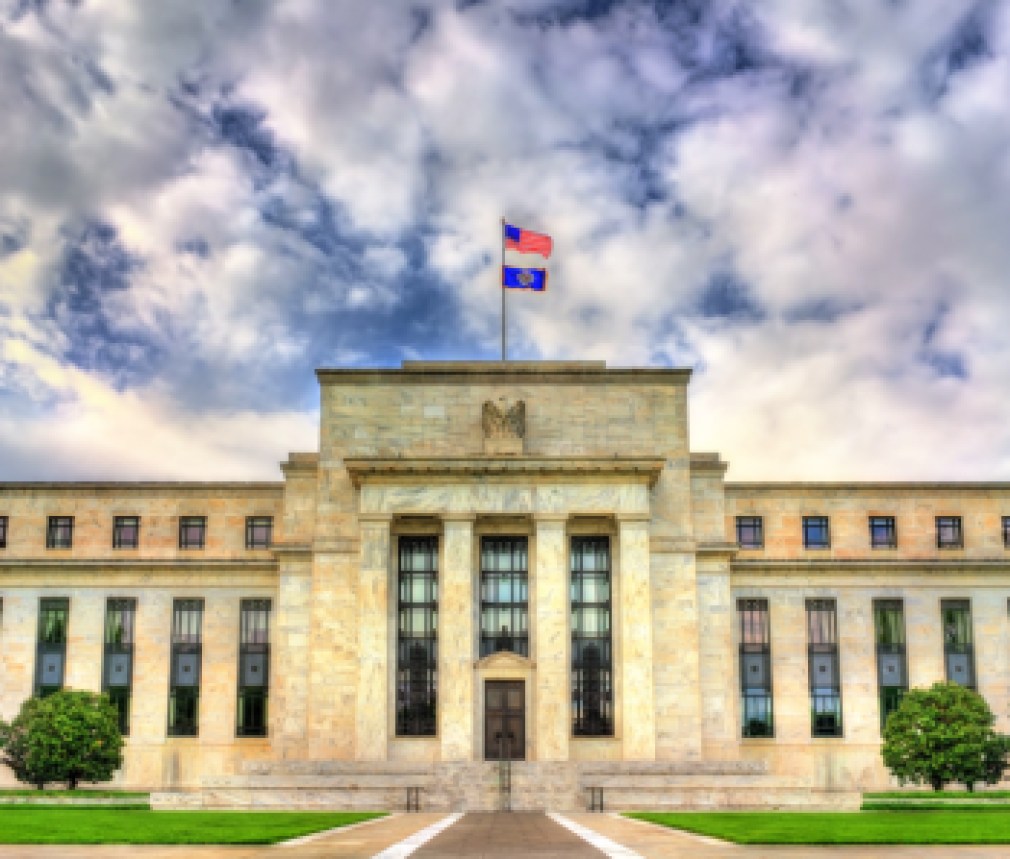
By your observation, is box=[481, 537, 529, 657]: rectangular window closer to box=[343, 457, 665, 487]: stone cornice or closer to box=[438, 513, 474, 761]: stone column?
box=[438, 513, 474, 761]: stone column

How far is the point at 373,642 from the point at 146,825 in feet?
82.8

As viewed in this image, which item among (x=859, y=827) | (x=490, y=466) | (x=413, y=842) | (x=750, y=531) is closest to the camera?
(x=413, y=842)

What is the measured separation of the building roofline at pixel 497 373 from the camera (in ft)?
192

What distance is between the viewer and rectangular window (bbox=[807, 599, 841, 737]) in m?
58.1

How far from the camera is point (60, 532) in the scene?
6066 cm

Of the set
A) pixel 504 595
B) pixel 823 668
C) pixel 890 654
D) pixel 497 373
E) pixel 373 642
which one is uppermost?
pixel 497 373

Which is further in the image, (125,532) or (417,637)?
(125,532)

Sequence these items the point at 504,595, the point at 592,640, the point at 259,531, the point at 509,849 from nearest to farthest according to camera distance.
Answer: the point at 509,849
the point at 592,640
the point at 504,595
the point at 259,531

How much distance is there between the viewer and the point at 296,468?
5859 centimetres

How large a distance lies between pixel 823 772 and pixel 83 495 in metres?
39.0

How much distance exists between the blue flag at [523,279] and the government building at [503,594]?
4.00 m

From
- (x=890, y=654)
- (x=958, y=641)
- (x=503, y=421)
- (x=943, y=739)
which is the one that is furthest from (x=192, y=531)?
(x=958, y=641)

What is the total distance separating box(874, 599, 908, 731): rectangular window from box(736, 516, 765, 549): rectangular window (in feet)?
21.0

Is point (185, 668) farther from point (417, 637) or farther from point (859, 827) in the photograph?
point (859, 827)
